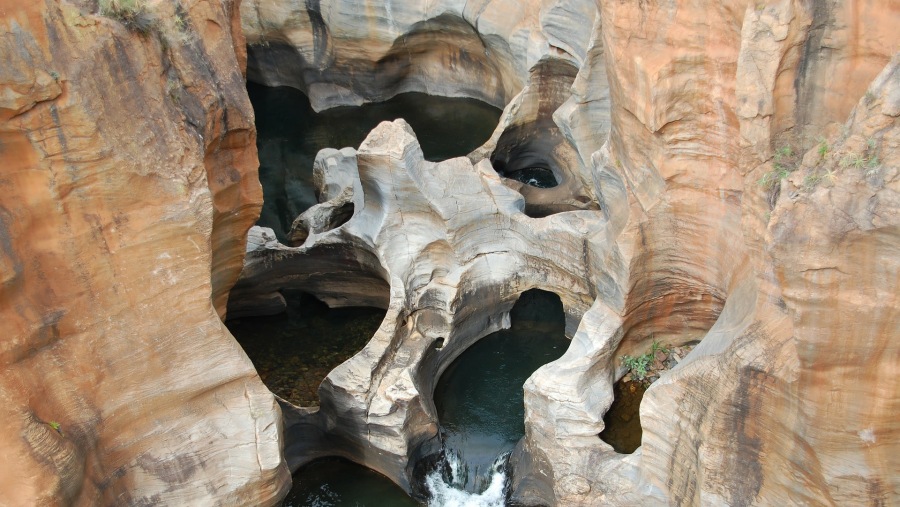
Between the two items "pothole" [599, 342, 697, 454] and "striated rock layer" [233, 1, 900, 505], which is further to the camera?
"pothole" [599, 342, 697, 454]

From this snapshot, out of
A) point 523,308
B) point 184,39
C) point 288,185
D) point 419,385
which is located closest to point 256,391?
point 419,385

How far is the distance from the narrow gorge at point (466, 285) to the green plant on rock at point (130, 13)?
3cm

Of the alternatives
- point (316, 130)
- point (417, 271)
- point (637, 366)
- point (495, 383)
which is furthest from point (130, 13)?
point (316, 130)

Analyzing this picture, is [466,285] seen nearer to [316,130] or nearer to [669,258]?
[669,258]

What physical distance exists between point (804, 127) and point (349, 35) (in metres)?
14.8

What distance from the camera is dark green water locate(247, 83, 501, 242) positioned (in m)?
20.0

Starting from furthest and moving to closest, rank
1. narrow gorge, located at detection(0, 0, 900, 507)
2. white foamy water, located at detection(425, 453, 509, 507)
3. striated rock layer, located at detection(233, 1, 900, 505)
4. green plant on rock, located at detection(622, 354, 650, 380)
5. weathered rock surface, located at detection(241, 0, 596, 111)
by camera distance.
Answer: weathered rock surface, located at detection(241, 0, 596, 111) < green plant on rock, located at detection(622, 354, 650, 380) < white foamy water, located at detection(425, 453, 509, 507) < narrow gorge, located at detection(0, 0, 900, 507) < striated rock layer, located at detection(233, 1, 900, 505)

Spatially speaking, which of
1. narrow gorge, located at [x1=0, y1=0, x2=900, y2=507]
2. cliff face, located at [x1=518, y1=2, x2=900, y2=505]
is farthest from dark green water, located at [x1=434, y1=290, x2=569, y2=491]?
cliff face, located at [x1=518, y1=2, x2=900, y2=505]

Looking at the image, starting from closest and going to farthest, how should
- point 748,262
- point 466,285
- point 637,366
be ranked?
point 748,262
point 637,366
point 466,285

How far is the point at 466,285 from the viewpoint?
14.3 metres

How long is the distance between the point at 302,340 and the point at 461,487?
4.27 metres

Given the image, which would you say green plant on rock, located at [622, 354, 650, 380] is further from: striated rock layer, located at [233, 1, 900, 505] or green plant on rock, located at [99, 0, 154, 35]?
green plant on rock, located at [99, 0, 154, 35]

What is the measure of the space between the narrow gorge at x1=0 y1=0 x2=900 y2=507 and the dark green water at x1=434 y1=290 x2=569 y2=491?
0.16ft

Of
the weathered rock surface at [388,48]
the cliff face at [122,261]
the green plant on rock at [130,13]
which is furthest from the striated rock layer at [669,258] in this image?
the green plant on rock at [130,13]
